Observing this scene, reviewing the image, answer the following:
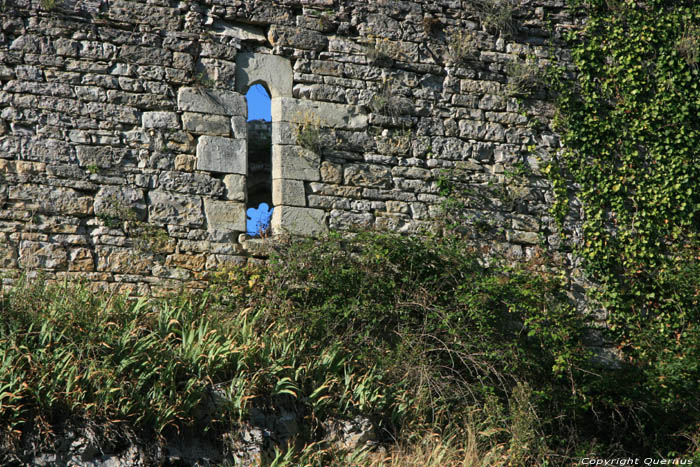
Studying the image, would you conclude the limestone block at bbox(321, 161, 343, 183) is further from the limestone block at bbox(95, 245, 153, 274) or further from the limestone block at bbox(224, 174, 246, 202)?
the limestone block at bbox(95, 245, 153, 274)

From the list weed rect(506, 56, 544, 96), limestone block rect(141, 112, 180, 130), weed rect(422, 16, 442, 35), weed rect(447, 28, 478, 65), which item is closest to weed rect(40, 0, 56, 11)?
limestone block rect(141, 112, 180, 130)

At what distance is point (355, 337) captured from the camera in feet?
20.1

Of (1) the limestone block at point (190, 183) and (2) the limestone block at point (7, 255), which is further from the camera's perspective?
(1) the limestone block at point (190, 183)

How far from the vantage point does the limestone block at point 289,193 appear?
6.78m

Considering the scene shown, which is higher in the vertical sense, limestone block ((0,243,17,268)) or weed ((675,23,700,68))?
weed ((675,23,700,68))

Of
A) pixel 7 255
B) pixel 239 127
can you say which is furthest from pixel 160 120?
pixel 7 255

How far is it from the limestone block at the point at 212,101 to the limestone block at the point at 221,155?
0.85 feet

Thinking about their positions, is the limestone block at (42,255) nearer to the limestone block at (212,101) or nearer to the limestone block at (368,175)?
the limestone block at (212,101)

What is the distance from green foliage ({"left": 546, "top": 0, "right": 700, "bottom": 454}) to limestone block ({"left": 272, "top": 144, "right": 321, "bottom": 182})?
236cm

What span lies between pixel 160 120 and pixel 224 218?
41.4 inches

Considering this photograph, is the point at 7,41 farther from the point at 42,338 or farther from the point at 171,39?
the point at 42,338

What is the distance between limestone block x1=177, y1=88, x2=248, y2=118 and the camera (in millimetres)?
6734

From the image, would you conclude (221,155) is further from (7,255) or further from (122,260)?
(7,255)

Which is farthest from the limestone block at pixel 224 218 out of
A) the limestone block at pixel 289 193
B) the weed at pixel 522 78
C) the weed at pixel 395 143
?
the weed at pixel 522 78
